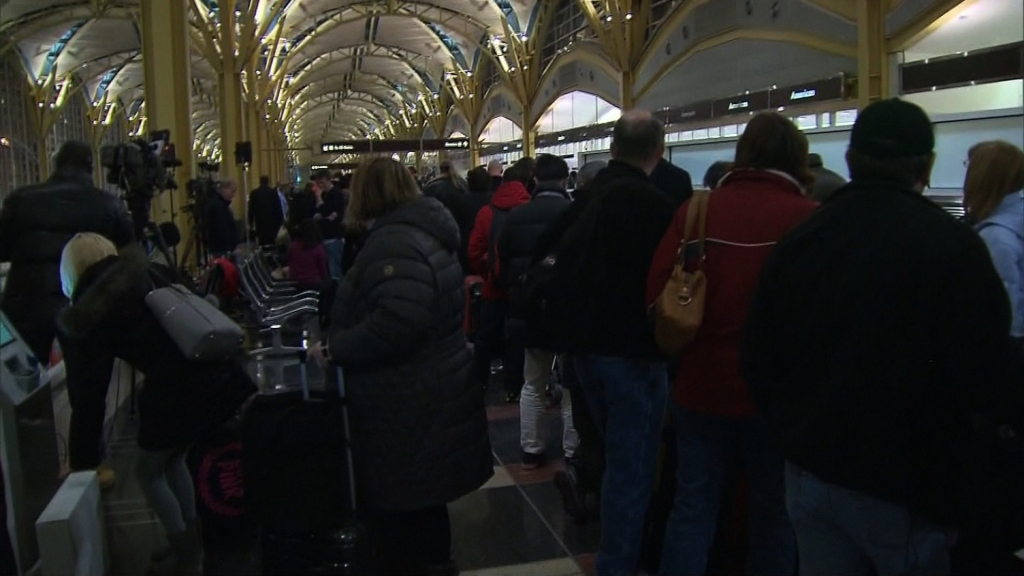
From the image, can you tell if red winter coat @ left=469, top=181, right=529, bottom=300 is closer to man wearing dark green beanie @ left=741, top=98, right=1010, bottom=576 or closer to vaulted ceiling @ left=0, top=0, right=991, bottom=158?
vaulted ceiling @ left=0, top=0, right=991, bottom=158

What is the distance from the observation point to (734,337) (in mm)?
2824

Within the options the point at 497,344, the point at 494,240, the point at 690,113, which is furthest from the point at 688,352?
the point at 690,113

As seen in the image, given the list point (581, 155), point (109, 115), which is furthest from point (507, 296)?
point (581, 155)

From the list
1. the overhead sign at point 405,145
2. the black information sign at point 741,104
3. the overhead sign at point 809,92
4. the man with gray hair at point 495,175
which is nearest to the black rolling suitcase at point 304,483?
the man with gray hair at point 495,175

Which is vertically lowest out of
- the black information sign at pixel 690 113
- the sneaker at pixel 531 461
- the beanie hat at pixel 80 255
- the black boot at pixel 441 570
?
the sneaker at pixel 531 461

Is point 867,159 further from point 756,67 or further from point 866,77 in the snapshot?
point 756,67

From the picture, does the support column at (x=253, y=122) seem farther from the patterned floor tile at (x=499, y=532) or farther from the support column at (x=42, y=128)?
the patterned floor tile at (x=499, y=532)

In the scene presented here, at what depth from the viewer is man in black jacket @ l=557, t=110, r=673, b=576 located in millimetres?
3191

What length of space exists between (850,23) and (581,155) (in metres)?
12.6

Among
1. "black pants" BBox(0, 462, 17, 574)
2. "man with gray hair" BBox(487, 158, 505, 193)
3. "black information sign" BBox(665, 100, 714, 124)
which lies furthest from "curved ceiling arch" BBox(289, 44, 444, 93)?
"black pants" BBox(0, 462, 17, 574)

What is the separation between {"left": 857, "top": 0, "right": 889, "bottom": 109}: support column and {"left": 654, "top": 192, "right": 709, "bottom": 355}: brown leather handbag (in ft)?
35.3

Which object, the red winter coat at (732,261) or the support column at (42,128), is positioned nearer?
the red winter coat at (732,261)

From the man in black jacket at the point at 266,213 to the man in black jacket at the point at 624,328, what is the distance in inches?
492

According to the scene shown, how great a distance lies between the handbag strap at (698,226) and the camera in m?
2.80
